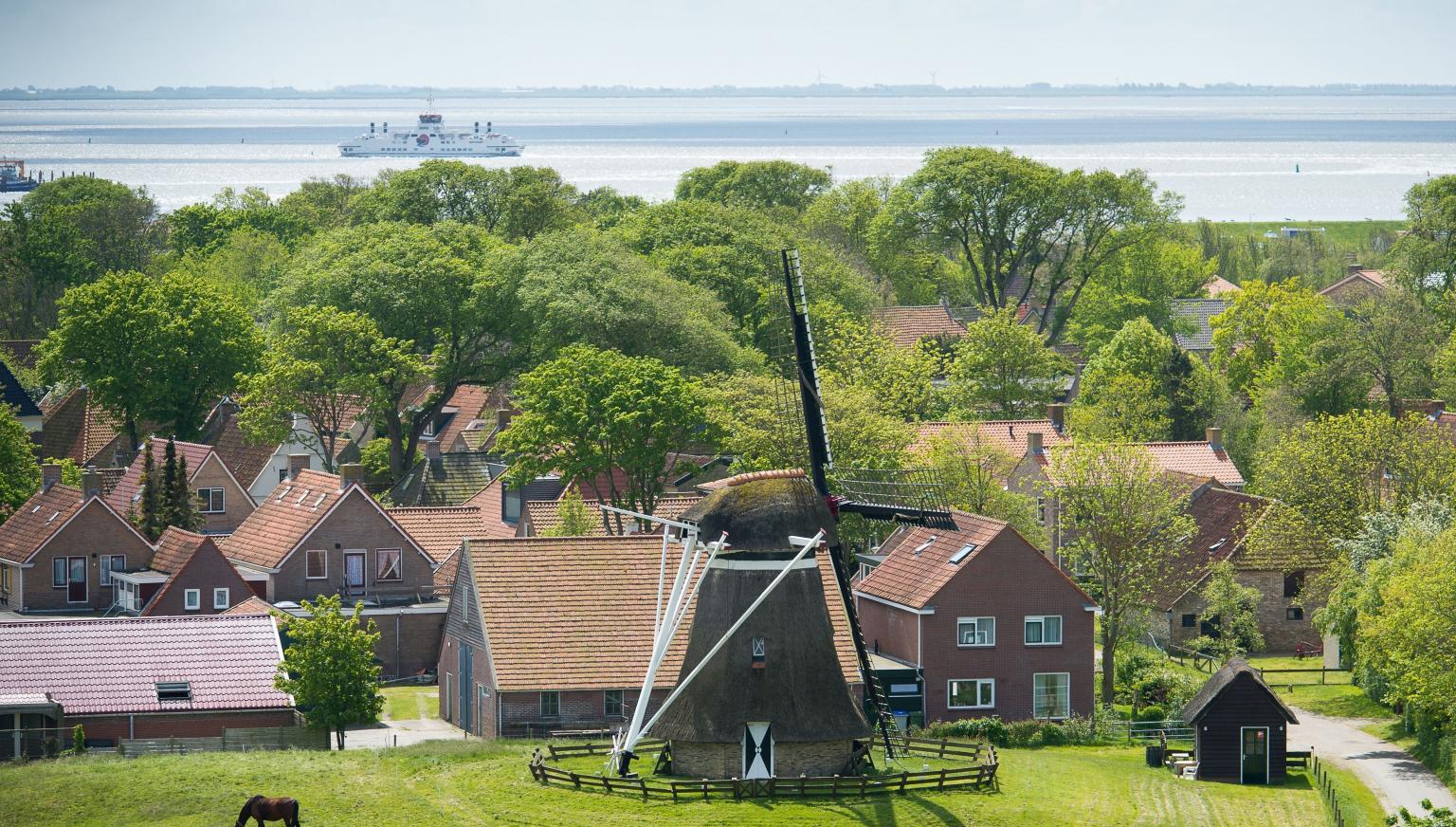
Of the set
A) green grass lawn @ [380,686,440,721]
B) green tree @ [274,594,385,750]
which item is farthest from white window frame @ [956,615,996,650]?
green tree @ [274,594,385,750]

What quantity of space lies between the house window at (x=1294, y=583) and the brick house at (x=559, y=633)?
77.1ft

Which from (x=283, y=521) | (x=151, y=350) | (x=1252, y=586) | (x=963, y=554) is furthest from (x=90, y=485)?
(x=1252, y=586)

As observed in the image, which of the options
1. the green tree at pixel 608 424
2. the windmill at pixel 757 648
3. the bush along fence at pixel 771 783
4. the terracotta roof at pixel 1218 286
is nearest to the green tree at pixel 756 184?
the terracotta roof at pixel 1218 286

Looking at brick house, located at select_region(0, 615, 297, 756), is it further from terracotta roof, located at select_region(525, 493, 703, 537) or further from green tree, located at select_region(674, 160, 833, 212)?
green tree, located at select_region(674, 160, 833, 212)

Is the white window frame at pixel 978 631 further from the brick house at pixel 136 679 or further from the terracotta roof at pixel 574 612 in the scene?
the brick house at pixel 136 679

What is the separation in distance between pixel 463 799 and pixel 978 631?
2206 cm

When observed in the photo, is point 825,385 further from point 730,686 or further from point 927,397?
point 730,686

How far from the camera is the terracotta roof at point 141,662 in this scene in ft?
196

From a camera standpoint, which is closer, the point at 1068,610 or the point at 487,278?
the point at 1068,610

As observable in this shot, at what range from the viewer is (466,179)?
137m

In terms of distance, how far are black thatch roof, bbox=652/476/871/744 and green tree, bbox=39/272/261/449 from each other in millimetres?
58291

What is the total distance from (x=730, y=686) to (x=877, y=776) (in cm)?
386

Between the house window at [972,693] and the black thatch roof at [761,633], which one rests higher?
the black thatch roof at [761,633]

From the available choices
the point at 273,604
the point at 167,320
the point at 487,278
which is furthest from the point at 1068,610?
the point at 167,320
